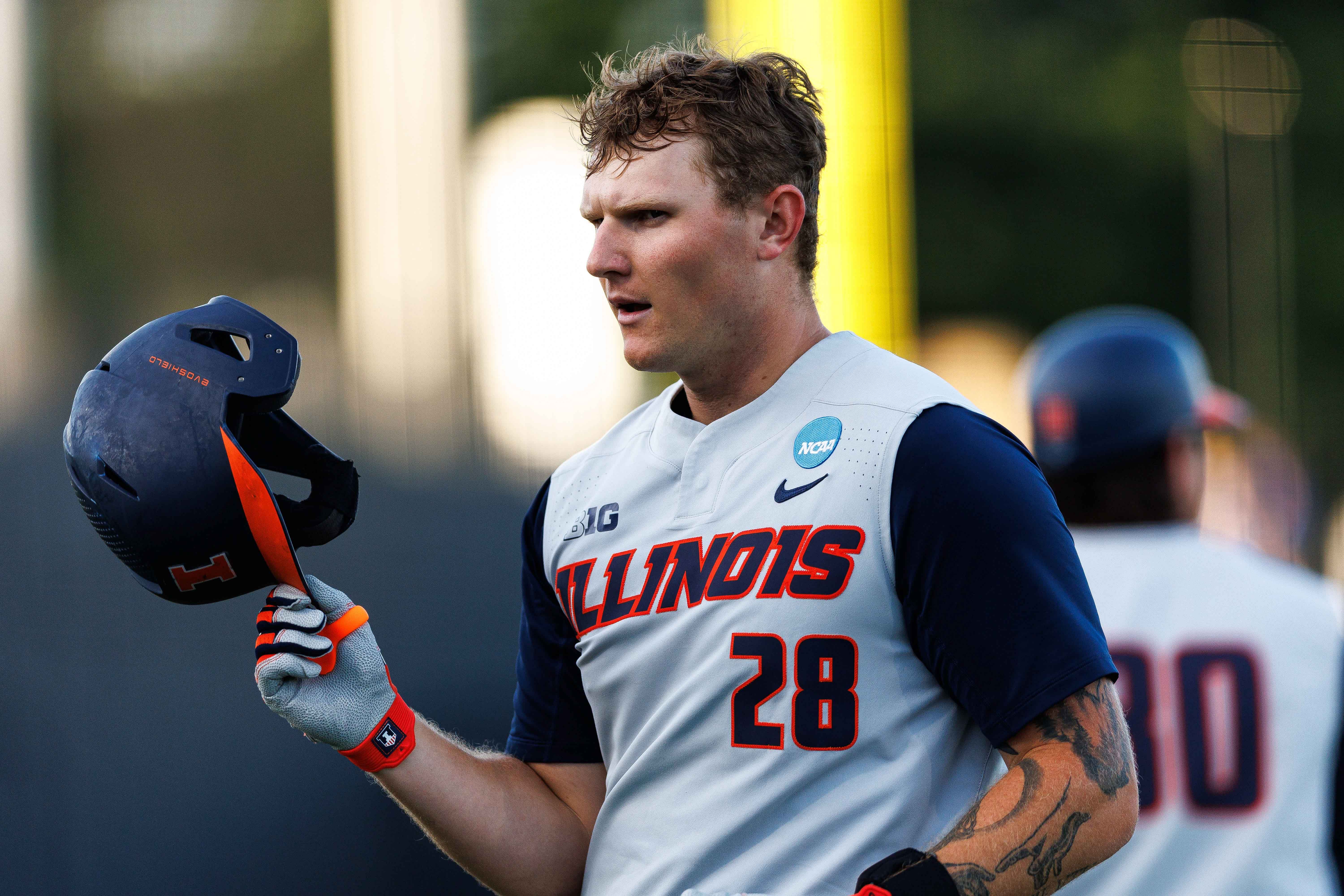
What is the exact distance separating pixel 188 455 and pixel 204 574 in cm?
19

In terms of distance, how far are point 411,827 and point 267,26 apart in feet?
10.7

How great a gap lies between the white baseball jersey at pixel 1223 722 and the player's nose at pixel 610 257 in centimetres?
140

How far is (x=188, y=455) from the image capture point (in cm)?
187

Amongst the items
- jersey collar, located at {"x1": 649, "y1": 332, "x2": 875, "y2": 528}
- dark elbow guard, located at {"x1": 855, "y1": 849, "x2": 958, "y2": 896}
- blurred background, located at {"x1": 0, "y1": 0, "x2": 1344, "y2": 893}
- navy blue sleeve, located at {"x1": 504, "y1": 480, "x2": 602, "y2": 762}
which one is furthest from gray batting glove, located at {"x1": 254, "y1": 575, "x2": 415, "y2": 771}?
blurred background, located at {"x1": 0, "y1": 0, "x2": 1344, "y2": 893}

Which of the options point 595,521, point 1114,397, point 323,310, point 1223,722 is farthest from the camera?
point 323,310

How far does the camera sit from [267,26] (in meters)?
5.32

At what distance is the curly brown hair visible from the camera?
200cm

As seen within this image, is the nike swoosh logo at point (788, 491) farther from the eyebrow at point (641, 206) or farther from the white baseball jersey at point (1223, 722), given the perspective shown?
the white baseball jersey at point (1223, 722)

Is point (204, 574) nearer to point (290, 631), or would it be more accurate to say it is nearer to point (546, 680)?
point (290, 631)

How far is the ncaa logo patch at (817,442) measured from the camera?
1850 millimetres

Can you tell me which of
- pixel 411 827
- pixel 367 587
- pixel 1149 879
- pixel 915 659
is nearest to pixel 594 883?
pixel 915 659

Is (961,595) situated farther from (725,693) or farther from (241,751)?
(241,751)

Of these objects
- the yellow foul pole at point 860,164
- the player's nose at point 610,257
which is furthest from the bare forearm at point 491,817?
the yellow foul pole at point 860,164

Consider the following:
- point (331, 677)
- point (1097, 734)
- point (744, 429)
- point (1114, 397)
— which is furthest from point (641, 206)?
point (1114, 397)
